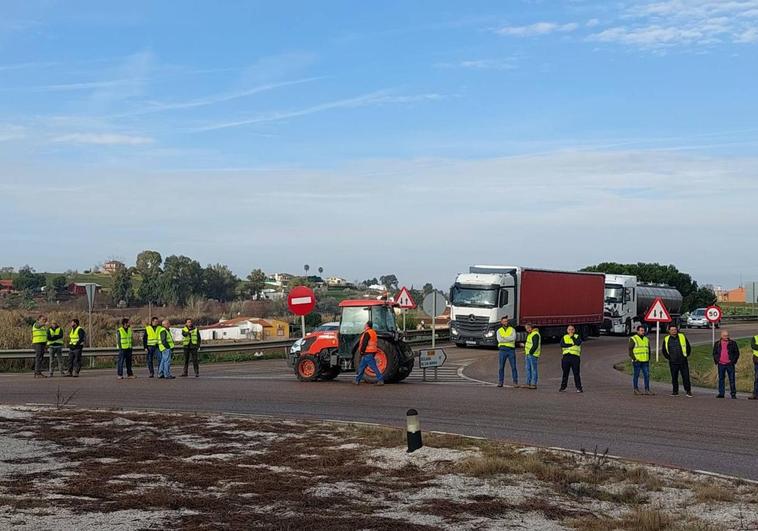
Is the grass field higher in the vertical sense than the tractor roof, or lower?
lower

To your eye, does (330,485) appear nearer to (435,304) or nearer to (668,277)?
(435,304)

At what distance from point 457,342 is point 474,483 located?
33.3 m

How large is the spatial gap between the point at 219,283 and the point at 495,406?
8903 cm

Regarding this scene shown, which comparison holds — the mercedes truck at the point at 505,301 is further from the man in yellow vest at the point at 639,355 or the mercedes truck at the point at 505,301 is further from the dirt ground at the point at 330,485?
the dirt ground at the point at 330,485

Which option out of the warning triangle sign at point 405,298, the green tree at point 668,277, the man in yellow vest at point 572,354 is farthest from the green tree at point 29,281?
the man in yellow vest at point 572,354

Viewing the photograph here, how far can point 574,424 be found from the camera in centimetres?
1695

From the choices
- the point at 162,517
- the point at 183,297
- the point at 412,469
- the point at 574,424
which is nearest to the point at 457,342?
the point at 574,424

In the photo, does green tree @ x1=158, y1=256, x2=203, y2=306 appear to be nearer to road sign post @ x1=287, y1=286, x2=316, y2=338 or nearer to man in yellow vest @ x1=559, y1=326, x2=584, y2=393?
road sign post @ x1=287, y1=286, x2=316, y2=338

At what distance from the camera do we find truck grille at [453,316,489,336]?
139 ft

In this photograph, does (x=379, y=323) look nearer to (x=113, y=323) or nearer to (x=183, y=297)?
(x=113, y=323)

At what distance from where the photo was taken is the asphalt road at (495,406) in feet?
48.1

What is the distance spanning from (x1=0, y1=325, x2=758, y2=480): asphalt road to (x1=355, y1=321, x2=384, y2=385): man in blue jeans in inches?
13.7

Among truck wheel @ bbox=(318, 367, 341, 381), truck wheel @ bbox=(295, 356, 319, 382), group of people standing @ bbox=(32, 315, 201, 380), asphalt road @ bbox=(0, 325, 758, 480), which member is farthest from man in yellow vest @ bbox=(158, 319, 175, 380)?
truck wheel @ bbox=(318, 367, 341, 381)

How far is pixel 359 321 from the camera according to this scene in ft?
82.5
